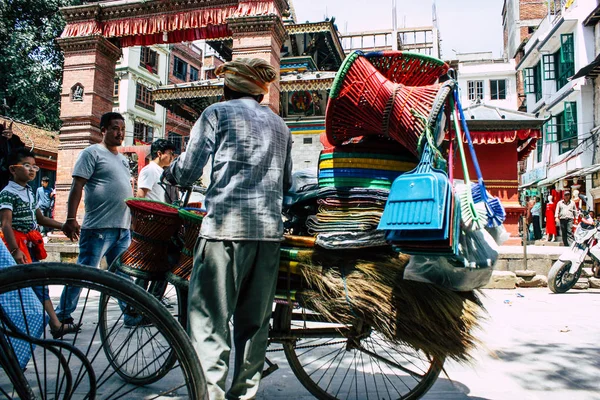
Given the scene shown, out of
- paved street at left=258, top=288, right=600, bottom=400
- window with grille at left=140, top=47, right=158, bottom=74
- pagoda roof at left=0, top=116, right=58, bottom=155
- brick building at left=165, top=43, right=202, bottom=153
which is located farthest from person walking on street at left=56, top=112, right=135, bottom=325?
brick building at left=165, top=43, right=202, bottom=153

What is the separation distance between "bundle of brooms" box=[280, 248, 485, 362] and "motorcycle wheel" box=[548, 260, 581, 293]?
6133mm

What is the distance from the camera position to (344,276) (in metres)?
2.22

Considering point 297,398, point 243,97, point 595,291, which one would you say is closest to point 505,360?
point 297,398

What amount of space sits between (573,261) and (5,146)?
7991 millimetres

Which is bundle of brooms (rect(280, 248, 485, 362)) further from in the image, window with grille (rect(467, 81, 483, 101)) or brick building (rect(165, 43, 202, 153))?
window with grille (rect(467, 81, 483, 101))

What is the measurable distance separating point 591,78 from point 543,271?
621 inches

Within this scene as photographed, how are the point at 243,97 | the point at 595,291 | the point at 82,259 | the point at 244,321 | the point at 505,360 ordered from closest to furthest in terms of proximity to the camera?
the point at 244,321 < the point at 243,97 < the point at 505,360 < the point at 82,259 < the point at 595,291

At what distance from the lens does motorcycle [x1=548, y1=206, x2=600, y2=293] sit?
24.1ft

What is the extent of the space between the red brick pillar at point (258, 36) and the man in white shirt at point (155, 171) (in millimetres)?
5874

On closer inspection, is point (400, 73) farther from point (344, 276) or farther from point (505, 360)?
point (505, 360)

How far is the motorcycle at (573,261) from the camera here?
289 inches

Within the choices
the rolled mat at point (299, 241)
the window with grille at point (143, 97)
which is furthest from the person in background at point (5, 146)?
the window with grille at point (143, 97)

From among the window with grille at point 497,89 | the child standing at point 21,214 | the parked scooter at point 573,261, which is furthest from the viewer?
the window with grille at point 497,89

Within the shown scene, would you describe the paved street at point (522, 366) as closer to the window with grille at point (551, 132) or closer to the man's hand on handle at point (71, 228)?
the man's hand on handle at point (71, 228)
